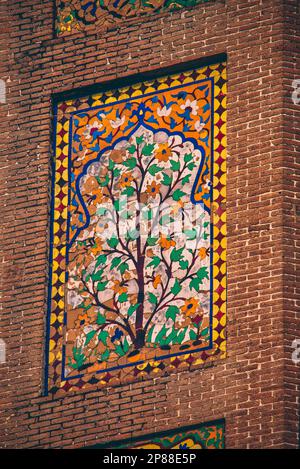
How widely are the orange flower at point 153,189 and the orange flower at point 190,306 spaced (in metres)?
1.28

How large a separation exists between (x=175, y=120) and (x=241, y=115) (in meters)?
0.77

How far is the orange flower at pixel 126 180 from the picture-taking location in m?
24.6

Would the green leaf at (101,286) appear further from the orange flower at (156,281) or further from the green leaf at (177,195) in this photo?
the green leaf at (177,195)

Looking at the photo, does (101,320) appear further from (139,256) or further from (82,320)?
(139,256)

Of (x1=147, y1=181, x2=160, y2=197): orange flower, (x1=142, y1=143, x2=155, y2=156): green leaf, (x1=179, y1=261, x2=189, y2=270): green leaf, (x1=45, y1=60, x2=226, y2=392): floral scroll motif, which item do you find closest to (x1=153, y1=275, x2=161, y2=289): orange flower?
(x1=45, y1=60, x2=226, y2=392): floral scroll motif

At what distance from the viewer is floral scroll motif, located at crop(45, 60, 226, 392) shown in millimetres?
23703

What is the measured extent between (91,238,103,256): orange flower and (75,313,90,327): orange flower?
655 millimetres

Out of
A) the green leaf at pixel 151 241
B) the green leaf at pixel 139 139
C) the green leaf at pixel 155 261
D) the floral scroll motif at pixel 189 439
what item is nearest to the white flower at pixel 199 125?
the green leaf at pixel 139 139

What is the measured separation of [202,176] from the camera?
24.2 m
